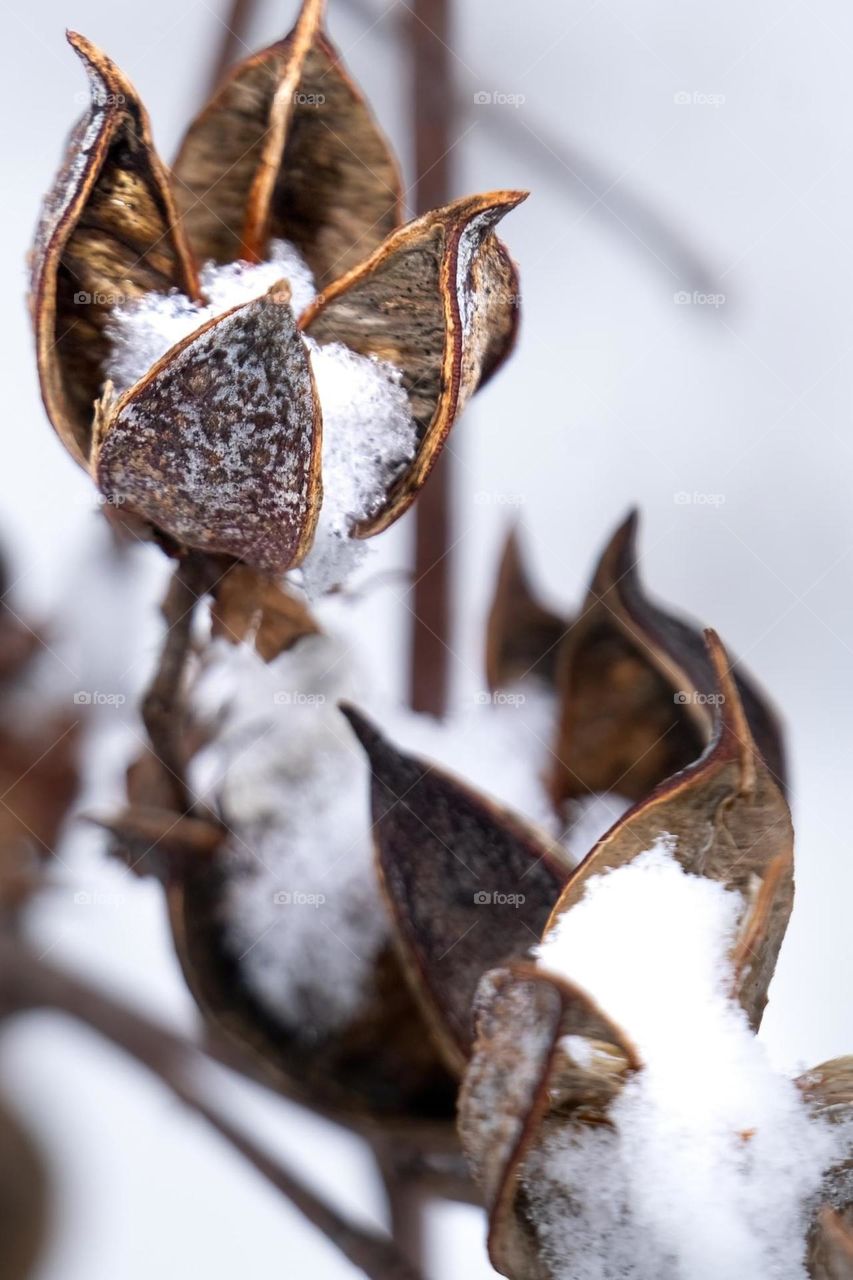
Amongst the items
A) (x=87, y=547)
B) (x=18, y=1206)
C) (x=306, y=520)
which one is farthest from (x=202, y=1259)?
(x=306, y=520)

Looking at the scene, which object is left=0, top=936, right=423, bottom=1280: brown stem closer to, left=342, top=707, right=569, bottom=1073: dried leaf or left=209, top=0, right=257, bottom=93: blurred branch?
left=342, top=707, right=569, bottom=1073: dried leaf

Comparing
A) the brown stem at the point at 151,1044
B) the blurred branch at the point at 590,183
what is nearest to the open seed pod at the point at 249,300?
the brown stem at the point at 151,1044

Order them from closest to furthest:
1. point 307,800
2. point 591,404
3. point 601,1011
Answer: point 601,1011 < point 307,800 < point 591,404

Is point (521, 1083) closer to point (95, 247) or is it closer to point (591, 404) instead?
point (95, 247)

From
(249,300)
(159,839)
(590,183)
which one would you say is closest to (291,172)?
(249,300)

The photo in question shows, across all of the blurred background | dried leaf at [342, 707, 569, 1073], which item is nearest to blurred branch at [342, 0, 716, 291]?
the blurred background

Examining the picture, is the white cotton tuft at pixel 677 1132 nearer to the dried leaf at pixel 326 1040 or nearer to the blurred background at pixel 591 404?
the dried leaf at pixel 326 1040
